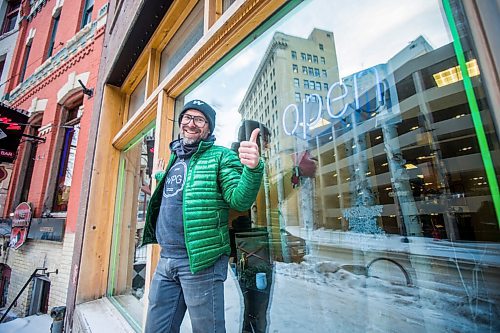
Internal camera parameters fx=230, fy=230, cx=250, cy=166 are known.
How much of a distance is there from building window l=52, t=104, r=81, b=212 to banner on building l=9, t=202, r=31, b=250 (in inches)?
23.1

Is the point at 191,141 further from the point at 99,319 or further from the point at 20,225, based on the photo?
the point at 20,225

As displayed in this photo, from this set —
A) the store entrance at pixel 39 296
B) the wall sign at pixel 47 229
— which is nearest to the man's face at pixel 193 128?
the wall sign at pixel 47 229

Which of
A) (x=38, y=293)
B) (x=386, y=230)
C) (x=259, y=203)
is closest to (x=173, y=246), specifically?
(x=259, y=203)

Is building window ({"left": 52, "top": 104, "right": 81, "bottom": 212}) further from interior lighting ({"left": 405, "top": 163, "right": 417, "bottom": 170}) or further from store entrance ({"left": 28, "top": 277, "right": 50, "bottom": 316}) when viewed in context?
interior lighting ({"left": 405, "top": 163, "right": 417, "bottom": 170})

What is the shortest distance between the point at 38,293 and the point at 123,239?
3.65 m

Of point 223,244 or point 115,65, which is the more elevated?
point 115,65

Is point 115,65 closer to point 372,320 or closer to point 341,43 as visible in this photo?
point 341,43

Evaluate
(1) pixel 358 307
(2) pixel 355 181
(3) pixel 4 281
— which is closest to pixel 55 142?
(3) pixel 4 281

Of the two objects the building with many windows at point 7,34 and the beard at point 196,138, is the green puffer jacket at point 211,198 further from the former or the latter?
the building with many windows at point 7,34

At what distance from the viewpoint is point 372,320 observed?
236cm

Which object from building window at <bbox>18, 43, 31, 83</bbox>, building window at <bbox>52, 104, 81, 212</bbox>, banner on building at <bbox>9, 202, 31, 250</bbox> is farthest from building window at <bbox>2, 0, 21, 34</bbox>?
banner on building at <bbox>9, 202, 31, 250</bbox>

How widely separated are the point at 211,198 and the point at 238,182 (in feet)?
0.64

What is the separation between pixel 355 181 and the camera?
11.2 ft

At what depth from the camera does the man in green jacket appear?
43.2 inches
